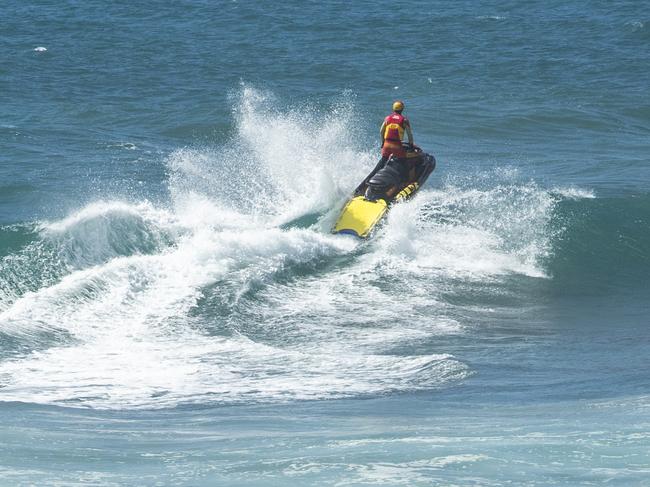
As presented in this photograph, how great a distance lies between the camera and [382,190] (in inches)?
693

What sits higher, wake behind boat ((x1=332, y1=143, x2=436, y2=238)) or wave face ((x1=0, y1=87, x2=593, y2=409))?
wake behind boat ((x1=332, y1=143, x2=436, y2=238))

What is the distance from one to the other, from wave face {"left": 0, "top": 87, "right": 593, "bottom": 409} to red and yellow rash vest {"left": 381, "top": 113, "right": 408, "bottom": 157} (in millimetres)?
1138

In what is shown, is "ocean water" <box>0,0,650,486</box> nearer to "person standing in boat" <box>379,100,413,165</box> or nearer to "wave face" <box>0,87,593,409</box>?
"wave face" <box>0,87,593,409</box>

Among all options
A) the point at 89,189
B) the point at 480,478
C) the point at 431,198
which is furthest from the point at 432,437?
the point at 89,189

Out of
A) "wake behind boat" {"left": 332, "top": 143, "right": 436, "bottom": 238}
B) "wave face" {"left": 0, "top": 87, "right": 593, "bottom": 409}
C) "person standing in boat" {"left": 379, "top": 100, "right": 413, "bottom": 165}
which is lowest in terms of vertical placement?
"wave face" {"left": 0, "top": 87, "right": 593, "bottom": 409}

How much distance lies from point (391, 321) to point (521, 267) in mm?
3460

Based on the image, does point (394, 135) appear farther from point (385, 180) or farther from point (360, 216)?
point (360, 216)

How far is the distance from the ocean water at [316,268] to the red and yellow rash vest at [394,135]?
936 millimetres

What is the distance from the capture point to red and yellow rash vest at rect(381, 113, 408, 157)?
18031mm

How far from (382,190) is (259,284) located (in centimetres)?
317

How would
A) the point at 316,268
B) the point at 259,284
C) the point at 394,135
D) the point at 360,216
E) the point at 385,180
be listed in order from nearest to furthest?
the point at 259,284 → the point at 316,268 → the point at 360,216 → the point at 385,180 → the point at 394,135

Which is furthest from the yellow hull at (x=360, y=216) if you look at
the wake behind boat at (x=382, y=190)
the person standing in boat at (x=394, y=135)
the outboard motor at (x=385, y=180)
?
the person standing in boat at (x=394, y=135)

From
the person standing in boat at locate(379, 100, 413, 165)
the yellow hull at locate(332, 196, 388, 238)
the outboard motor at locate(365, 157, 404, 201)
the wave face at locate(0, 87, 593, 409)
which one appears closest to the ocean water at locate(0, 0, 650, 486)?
the wave face at locate(0, 87, 593, 409)

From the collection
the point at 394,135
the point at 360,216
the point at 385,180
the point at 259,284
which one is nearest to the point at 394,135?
the point at 394,135
